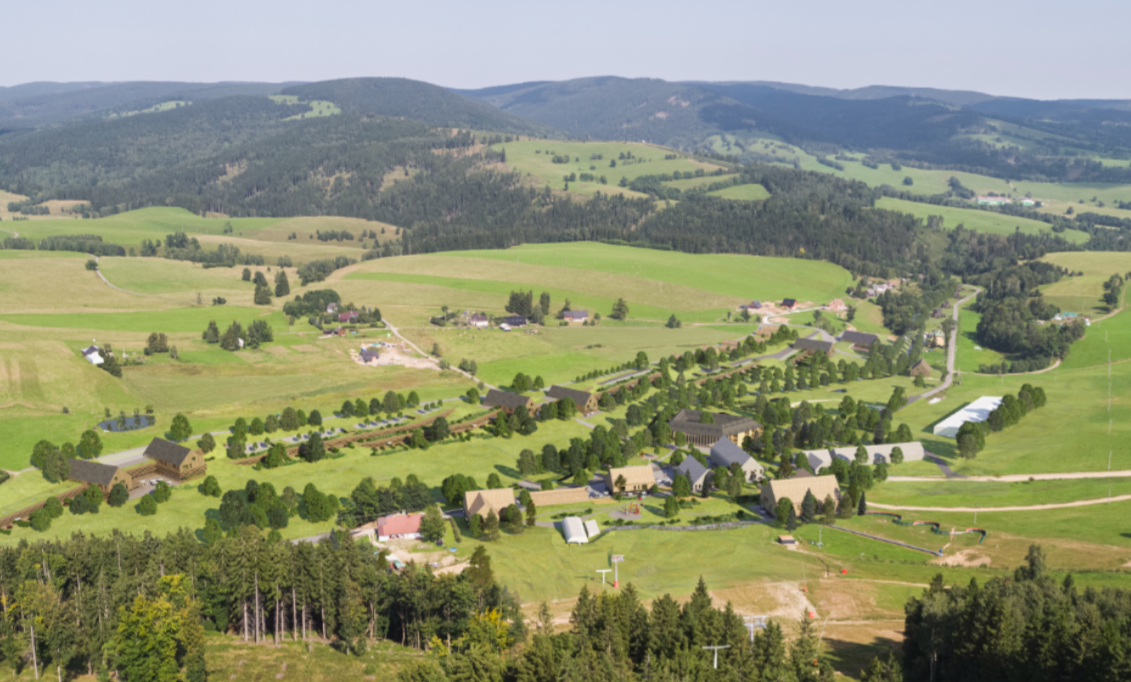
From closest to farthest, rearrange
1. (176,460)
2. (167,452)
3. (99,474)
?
(99,474)
(176,460)
(167,452)

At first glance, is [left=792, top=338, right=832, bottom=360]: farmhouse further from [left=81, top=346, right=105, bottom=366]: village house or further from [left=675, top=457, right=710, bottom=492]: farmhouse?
[left=81, top=346, right=105, bottom=366]: village house

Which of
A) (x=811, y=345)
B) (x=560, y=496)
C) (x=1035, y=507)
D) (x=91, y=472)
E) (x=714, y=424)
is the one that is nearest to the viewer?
(x=91, y=472)

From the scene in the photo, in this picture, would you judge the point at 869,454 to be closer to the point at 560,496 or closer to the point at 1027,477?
the point at 1027,477

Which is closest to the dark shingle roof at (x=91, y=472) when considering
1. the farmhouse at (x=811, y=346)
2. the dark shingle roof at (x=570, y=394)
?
the dark shingle roof at (x=570, y=394)

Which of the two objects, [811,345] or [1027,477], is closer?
[1027,477]

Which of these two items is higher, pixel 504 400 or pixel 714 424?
pixel 714 424

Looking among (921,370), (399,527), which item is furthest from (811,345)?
(399,527)

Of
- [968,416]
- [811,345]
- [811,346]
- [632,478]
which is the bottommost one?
[632,478]
